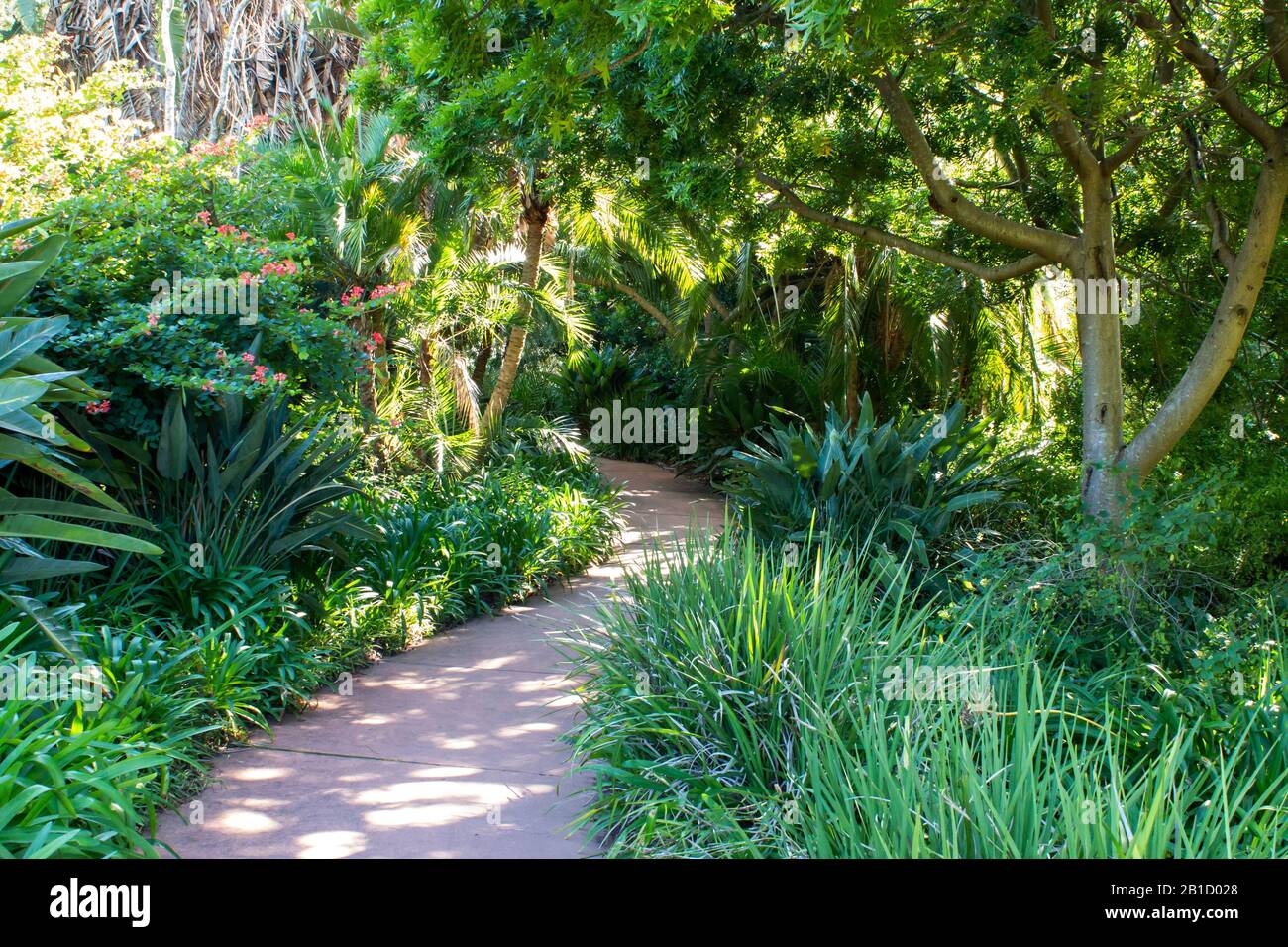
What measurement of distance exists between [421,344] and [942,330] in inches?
266

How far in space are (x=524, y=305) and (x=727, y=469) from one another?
3745mm

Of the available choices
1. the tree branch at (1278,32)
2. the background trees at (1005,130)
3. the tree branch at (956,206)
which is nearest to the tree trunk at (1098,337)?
the background trees at (1005,130)

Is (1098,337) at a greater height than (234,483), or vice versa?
(1098,337)

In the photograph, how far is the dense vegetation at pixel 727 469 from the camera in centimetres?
369

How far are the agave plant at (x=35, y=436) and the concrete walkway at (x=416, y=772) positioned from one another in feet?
3.87

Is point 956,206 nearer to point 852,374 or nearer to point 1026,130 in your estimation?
point 1026,130

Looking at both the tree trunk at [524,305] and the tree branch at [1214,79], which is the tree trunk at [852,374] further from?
the tree branch at [1214,79]

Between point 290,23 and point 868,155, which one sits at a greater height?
point 290,23

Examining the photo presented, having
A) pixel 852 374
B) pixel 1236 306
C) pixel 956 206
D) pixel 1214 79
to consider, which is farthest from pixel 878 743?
pixel 852 374

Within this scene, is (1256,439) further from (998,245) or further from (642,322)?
(642,322)

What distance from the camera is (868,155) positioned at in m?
8.37

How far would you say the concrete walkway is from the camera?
3.90 meters

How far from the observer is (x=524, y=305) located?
11.7 metres
